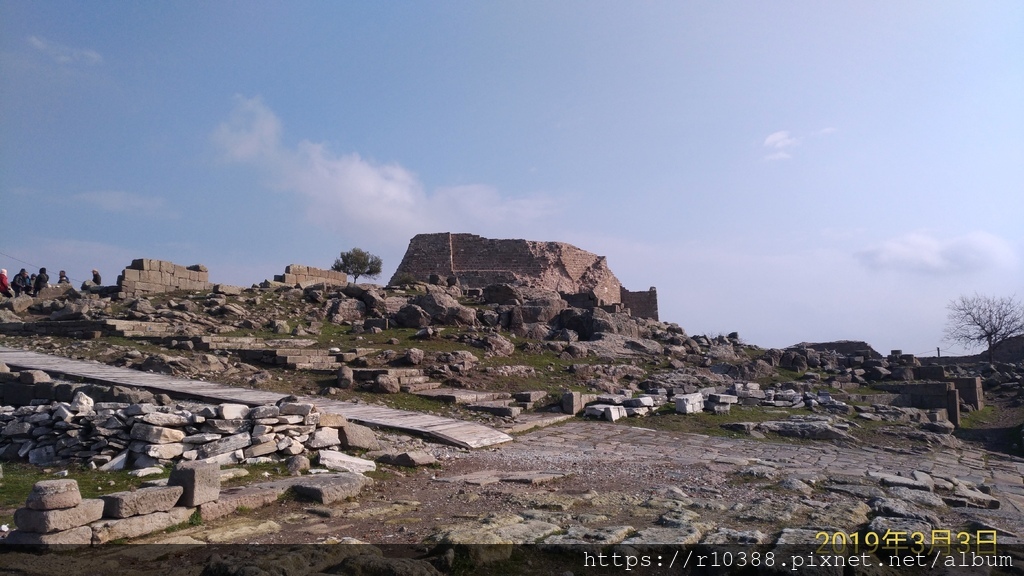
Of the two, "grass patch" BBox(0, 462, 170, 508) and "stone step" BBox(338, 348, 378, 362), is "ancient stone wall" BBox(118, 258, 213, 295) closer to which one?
"stone step" BBox(338, 348, 378, 362)

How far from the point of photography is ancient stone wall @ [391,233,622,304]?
36.1 m

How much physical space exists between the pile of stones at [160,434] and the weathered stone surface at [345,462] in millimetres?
353

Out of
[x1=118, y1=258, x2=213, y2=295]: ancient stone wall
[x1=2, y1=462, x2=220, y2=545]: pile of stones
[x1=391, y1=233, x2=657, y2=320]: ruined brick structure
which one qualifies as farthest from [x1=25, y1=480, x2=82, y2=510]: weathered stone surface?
[x1=391, y1=233, x2=657, y2=320]: ruined brick structure

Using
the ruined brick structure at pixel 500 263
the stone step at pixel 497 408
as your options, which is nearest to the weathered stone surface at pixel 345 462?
the stone step at pixel 497 408

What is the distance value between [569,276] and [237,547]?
32957 mm

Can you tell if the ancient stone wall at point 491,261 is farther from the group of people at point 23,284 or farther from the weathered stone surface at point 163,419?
the weathered stone surface at point 163,419

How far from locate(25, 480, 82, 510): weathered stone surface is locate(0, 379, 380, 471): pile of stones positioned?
255cm

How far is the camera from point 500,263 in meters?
36.8

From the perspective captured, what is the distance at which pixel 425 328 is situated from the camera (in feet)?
62.4

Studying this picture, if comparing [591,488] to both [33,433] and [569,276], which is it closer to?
[33,433]

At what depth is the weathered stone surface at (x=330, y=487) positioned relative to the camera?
6281 mm

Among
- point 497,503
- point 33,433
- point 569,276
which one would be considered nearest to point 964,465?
point 497,503

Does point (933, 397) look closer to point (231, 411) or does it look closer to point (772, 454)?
point (772, 454)

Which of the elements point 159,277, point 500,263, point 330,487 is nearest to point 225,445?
point 330,487
